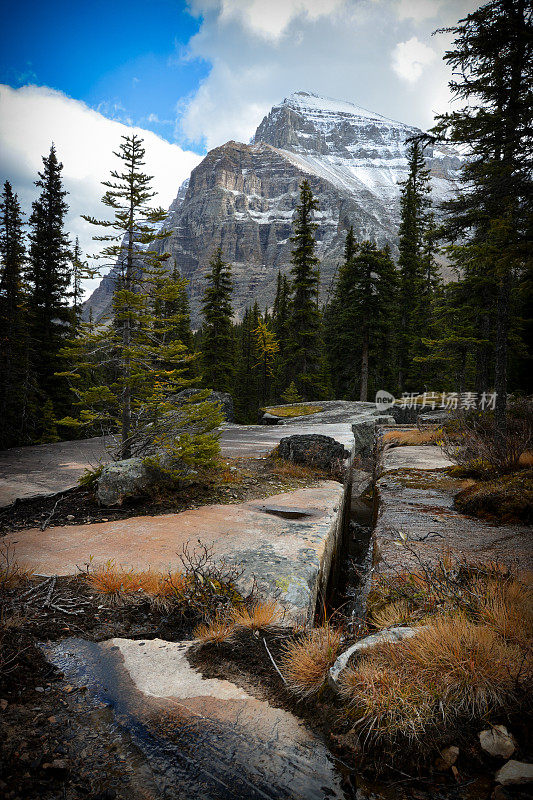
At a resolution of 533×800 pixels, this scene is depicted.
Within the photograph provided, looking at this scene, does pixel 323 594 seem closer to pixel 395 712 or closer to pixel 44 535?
pixel 395 712

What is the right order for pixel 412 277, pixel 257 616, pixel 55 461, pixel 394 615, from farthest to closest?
pixel 412 277, pixel 55 461, pixel 257 616, pixel 394 615

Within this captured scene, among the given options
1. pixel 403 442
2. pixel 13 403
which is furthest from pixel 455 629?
pixel 13 403

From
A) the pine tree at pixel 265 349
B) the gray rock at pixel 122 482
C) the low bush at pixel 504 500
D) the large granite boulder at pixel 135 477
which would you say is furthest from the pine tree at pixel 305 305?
the low bush at pixel 504 500

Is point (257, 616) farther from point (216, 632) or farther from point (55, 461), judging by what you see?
point (55, 461)

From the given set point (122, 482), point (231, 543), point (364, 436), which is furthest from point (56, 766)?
point (364, 436)

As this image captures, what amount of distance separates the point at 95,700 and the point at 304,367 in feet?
85.3

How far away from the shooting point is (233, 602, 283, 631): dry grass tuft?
9.04 ft

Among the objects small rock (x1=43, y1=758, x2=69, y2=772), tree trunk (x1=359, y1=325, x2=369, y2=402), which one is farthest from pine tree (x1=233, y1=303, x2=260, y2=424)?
small rock (x1=43, y1=758, x2=69, y2=772)

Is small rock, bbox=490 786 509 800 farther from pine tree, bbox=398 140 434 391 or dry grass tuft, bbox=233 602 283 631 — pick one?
pine tree, bbox=398 140 434 391

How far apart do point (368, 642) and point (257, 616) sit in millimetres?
931

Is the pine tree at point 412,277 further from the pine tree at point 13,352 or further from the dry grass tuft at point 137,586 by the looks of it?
the dry grass tuft at point 137,586

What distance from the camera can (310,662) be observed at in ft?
7.18

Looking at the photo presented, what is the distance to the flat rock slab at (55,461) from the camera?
260 inches

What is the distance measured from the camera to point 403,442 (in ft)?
39.1
